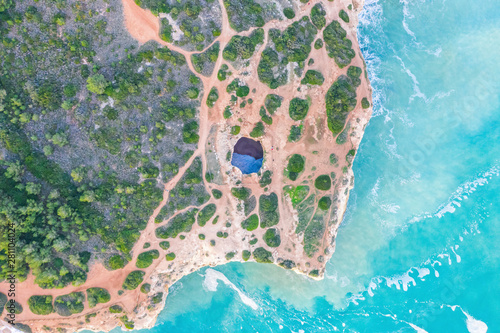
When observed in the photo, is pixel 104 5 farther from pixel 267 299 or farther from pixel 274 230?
pixel 267 299

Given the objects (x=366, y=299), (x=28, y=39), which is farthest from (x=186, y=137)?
(x=366, y=299)

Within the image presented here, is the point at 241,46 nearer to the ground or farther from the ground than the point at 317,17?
nearer to the ground

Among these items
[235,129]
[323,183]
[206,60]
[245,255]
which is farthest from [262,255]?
[206,60]

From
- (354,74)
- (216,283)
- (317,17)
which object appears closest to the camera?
(317,17)

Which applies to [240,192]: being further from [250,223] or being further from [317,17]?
[317,17]

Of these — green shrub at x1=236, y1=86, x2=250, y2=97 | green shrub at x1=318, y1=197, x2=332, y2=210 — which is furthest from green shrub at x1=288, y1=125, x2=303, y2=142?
green shrub at x1=318, y1=197, x2=332, y2=210

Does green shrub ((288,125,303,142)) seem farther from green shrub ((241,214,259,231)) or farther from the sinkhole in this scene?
green shrub ((241,214,259,231))
